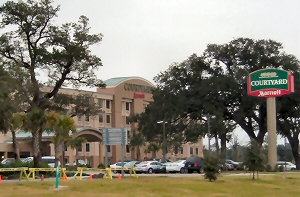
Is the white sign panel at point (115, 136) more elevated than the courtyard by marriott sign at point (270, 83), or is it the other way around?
the courtyard by marriott sign at point (270, 83)

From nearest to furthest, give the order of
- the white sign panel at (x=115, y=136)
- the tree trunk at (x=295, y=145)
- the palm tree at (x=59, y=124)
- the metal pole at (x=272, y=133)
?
1. the white sign panel at (x=115, y=136)
2. the palm tree at (x=59, y=124)
3. the metal pole at (x=272, y=133)
4. the tree trunk at (x=295, y=145)

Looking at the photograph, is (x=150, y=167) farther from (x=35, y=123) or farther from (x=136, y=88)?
(x=136, y=88)

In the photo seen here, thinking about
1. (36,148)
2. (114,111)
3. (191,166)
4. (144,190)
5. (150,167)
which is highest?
(114,111)

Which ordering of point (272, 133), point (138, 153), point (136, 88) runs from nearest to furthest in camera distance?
point (272, 133) < point (138, 153) < point (136, 88)

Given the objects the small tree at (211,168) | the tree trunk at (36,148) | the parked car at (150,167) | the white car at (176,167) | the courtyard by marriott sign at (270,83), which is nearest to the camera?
the small tree at (211,168)

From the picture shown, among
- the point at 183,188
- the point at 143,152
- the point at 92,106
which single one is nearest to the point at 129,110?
the point at 143,152

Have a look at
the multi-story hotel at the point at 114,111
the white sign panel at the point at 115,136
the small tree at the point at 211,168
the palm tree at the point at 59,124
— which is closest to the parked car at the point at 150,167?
the palm tree at the point at 59,124

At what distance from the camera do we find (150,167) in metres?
48.3

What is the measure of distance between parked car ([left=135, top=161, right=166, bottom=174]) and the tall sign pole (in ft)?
33.5

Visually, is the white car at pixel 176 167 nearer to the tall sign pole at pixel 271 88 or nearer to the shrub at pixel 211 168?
the tall sign pole at pixel 271 88

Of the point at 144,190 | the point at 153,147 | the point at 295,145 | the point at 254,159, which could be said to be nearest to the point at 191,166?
the point at 254,159

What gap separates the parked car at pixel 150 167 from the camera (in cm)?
4797

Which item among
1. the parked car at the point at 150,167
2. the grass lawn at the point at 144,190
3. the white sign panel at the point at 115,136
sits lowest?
the parked car at the point at 150,167

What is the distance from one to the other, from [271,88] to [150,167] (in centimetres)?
1355
